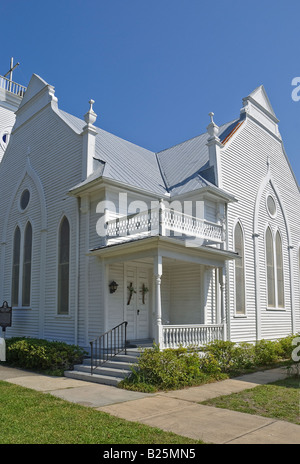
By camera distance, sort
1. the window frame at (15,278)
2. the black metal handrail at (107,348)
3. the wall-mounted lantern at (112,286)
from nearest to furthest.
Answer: the black metal handrail at (107,348) → the wall-mounted lantern at (112,286) → the window frame at (15,278)

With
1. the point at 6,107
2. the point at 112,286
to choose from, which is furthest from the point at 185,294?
the point at 6,107

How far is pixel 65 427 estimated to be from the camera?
625cm

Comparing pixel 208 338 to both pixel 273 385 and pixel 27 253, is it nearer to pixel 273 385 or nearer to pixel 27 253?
pixel 273 385

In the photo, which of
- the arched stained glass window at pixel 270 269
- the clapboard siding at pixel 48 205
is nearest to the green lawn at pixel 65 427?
the clapboard siding at pixel 48 205

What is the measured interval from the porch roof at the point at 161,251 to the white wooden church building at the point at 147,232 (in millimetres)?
47

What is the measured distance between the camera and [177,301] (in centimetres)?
1566

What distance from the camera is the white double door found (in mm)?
14336

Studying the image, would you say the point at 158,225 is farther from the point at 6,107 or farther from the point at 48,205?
the point at 6,107

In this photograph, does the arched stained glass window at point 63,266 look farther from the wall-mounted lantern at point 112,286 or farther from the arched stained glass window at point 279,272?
the arched stained glass window at point 279,272

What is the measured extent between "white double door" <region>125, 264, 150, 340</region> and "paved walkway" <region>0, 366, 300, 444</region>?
11.8 feet

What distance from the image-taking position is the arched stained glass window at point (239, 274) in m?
16.5

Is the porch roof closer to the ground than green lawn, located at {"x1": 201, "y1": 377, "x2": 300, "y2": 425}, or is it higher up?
higher up

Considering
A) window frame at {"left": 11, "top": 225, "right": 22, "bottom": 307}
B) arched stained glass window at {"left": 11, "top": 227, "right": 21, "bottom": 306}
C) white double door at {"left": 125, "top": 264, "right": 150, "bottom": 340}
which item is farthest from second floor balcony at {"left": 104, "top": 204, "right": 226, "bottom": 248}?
arched stained glass window at {"left": 11, "top": 227, "right": 21, "bottom": 306}

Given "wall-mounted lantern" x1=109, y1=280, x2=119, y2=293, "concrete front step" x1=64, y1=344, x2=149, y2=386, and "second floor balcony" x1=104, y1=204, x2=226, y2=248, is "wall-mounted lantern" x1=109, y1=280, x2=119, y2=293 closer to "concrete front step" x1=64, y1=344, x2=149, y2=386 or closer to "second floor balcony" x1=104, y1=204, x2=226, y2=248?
"second floor balcony" x1=104, y1=204, x2=226, y2=248
